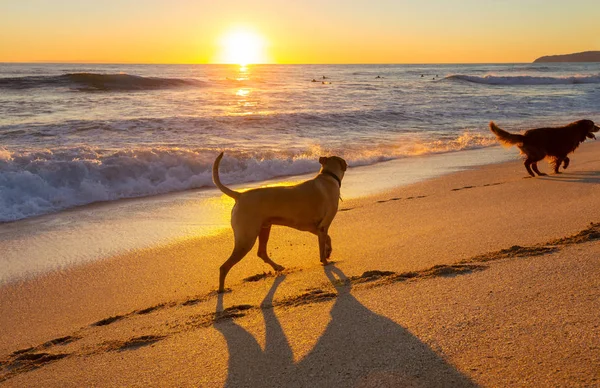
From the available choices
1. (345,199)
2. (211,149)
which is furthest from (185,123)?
(345,199)

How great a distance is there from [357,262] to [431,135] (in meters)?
13.5

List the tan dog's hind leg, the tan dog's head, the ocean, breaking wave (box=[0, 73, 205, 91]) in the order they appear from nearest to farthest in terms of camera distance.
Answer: the tan dog's hind leg
the tan dog's head
the ocean
breaking wave (box=[0, 73, 205, 91])

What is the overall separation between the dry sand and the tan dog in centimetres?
26

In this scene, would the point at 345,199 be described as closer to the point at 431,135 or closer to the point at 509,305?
the point at 509,305

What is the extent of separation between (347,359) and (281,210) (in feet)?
7.24

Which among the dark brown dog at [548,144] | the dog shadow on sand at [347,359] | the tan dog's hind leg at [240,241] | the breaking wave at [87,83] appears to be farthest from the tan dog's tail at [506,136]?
the breaking wave at [87,83]

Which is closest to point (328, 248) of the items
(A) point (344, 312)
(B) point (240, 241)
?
(B) point (240, 241)

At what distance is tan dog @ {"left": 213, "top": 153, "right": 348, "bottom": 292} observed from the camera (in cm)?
484

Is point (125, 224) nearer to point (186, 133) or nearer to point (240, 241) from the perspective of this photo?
point (240, 241)

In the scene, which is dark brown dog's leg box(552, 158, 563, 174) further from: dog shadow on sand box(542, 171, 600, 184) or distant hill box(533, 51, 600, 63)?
distant hill box(533, 51, 600, 63)

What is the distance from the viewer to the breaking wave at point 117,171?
945 cm

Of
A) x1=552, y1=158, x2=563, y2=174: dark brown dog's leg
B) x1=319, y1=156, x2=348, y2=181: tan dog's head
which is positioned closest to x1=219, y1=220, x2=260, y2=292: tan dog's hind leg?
x1=319, y1=156, x2=348, y2=181: tan dog's head

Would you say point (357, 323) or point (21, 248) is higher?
point (357, 323)

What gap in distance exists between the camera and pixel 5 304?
4934 millimetres
